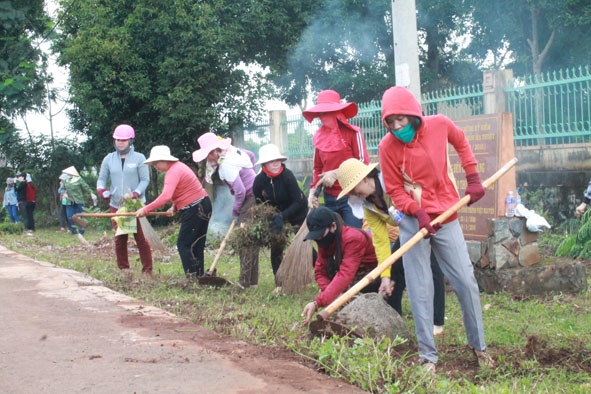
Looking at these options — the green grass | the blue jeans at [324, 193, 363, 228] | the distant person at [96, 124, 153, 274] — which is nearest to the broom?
the green grass

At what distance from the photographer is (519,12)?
18.5 metres

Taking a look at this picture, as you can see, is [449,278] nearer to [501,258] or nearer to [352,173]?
[352,173]

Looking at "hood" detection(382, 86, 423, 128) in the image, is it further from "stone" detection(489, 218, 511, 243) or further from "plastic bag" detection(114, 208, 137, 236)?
"plastic bag" detection(114, 208, 137, 236)

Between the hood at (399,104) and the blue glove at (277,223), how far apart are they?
280 centimetres

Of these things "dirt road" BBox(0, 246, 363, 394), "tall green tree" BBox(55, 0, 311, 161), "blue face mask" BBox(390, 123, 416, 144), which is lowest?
"dirt road" BBox(0, 246, 363, 394)

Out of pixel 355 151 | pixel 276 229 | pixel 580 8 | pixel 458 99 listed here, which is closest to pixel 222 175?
pixel 276 229

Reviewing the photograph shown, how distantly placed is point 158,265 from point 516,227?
5.14 m

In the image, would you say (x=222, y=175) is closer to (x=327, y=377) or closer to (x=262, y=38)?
(x=327, y=377)

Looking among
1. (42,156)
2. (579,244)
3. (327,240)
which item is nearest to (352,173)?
(327,240)

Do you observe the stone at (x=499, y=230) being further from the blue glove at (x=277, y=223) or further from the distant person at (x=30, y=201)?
the distant person at (x=30, y=201)

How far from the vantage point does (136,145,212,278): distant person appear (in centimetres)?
747

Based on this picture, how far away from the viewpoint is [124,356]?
426cm

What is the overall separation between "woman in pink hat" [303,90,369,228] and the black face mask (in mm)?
935

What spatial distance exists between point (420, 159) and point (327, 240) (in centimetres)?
137
